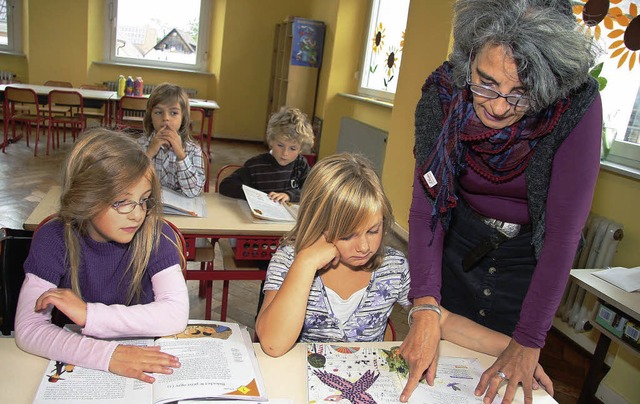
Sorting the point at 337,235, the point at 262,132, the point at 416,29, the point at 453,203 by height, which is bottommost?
the point at 262,132

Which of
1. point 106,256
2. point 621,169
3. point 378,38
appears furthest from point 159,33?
point 106,256

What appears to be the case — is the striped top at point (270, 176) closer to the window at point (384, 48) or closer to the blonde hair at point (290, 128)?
the blonde hair at point (290, 128)

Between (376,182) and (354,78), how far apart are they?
16.5 feet

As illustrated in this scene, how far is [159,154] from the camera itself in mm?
2434

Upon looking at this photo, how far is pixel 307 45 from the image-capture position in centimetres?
635

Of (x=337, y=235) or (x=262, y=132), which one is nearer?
(x=337, y=235)

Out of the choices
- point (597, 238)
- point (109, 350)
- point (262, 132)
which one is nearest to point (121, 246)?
point (109, 350)

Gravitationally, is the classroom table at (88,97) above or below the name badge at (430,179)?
below

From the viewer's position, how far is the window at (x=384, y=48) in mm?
4910

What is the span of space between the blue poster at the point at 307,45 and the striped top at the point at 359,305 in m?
5.37

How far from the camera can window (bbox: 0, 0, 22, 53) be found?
24.0 feet

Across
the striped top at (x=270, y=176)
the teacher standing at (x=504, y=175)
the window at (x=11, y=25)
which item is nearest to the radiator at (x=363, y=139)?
the striped top at (x=270, y=176)

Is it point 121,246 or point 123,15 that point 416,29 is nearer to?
point 121,246

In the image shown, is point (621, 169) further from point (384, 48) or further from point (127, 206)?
point (384, 48)
